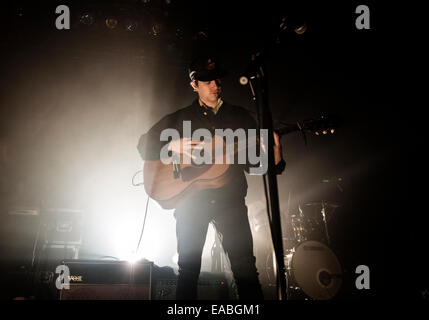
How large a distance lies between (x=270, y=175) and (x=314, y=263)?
10.6 feet

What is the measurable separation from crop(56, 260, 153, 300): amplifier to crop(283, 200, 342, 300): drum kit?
8.47 ft

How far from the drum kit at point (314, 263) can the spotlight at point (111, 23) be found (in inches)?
183

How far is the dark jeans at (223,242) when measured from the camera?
1.95 m

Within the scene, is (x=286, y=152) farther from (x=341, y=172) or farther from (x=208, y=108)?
(x=208, y=108)

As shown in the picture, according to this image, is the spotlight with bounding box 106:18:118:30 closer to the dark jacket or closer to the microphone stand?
the dark jacket

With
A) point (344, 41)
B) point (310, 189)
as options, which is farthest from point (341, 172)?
point (344, 41)

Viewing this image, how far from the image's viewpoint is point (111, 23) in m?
4.92

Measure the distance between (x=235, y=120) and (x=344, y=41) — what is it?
364cm

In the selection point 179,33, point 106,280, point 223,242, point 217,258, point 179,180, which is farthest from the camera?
point 179,33

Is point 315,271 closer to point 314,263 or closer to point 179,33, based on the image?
point 314,263

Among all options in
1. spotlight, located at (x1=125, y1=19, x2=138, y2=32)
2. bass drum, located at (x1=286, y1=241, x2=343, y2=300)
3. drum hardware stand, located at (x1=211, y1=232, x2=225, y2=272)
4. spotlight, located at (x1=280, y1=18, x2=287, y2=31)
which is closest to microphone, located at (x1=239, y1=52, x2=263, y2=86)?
spotlight, located at (x1=280, y1=18, x2=287, y2=31)

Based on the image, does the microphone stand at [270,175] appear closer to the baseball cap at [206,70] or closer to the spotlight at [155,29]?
the baseball cap at [206,70]

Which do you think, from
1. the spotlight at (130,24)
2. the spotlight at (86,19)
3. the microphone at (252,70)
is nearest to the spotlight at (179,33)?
the spotlight at (130,24)

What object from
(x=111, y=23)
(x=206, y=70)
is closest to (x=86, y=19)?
(x=111, y=23)
